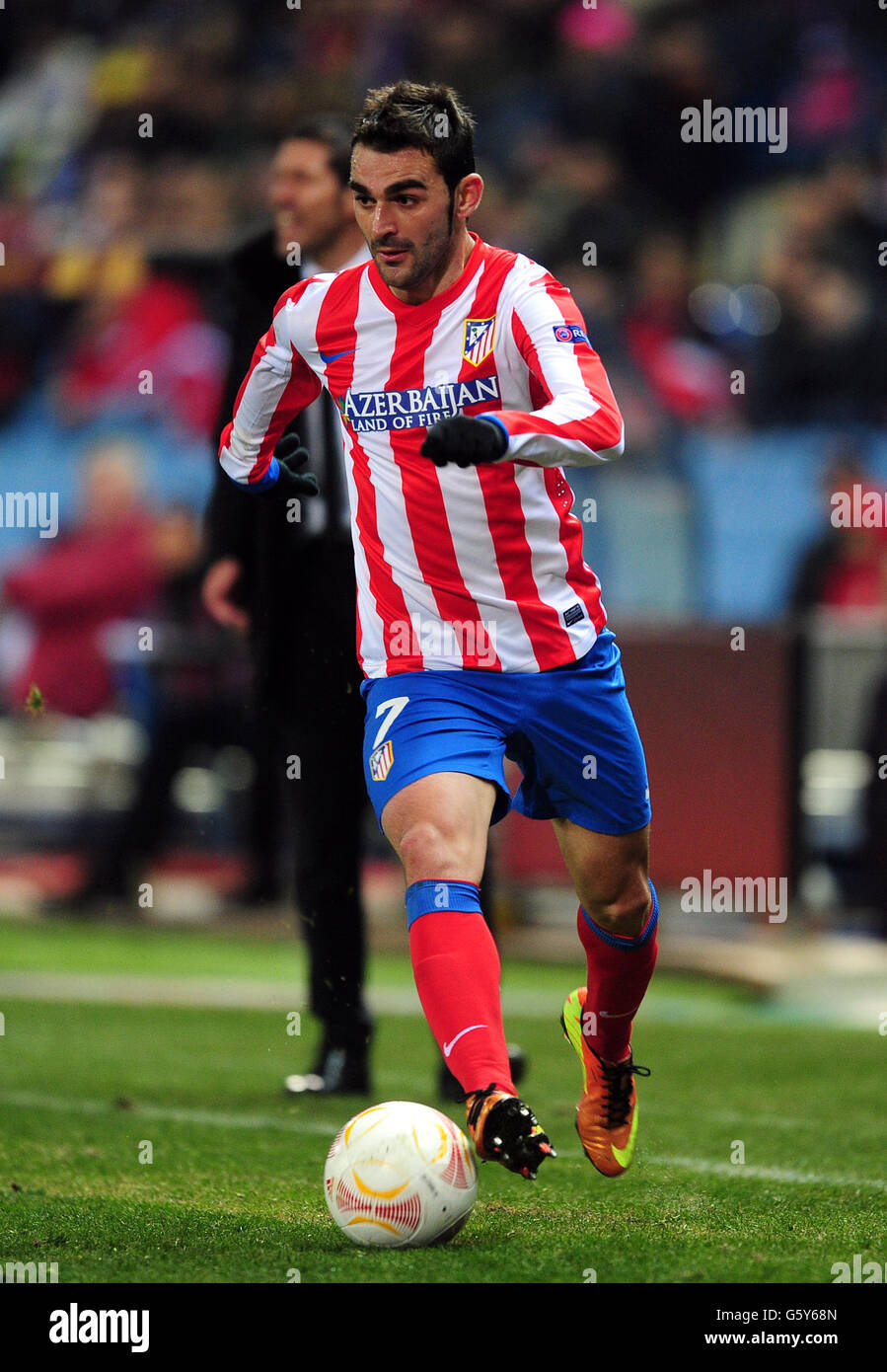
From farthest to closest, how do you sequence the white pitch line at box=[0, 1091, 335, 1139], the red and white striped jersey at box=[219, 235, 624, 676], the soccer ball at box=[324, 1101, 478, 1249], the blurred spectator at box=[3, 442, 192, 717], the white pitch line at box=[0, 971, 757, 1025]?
the blurred spectator at box=[3, 442, 192, 717]
the white pitch line at box=[0, 971, 757, 1025]
the white pitch line at box=[0, 1091, 335, 1139]
the red and white striped jersey at box=[219, 235, 624, 676]
the soccer ball at box=[324, 1101, 478, 1249]

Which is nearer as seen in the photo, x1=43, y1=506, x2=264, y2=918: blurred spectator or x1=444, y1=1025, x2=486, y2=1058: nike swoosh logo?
x1=444, y1=1025, x2=486, y2=1058: nike swoosh logo

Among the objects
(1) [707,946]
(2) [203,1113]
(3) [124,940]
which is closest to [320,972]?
(2) [203,1113]

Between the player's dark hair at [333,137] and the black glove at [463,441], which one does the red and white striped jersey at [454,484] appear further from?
the player's dark hair at [333,137]

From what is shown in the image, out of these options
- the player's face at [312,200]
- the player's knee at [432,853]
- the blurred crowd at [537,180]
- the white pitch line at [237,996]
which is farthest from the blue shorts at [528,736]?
the blurred crowd at [537,180]

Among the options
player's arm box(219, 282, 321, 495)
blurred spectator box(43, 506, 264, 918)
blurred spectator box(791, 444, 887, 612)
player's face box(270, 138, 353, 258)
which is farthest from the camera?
blurred spectator box(791, 444, 887, 612)

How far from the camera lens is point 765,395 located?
11836 millimetres

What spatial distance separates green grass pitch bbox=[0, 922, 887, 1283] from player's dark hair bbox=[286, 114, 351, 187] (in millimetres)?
2578

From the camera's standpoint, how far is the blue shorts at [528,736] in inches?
146

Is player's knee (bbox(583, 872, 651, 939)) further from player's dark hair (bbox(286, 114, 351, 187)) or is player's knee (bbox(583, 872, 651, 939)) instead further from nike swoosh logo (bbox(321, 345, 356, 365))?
player's dark hair (bbox(286, 114, 351, 187))

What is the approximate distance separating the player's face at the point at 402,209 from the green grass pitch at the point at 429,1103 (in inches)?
74.9

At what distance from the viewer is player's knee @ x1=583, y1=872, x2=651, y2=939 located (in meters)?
4.02

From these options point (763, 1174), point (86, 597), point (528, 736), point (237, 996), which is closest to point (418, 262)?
point (528, 736)

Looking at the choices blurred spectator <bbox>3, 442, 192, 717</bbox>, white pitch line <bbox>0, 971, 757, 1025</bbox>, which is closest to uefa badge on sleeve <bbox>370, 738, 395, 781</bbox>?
white pitch line <bbox>0, 971, 757, 1025</bbox>

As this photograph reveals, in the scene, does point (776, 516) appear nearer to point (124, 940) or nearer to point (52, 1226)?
point (124, 940)
